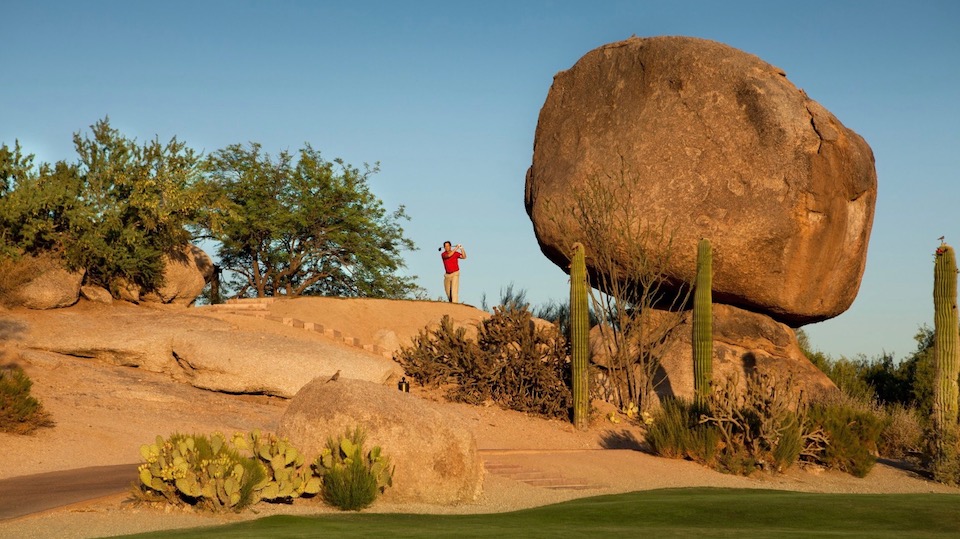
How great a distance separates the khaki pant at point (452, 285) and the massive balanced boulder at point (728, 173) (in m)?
6.14

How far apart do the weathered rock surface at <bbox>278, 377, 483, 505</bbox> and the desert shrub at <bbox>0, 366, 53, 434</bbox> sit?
5814 mm

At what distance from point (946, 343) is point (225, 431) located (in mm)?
13126

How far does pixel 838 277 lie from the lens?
27.3 meters

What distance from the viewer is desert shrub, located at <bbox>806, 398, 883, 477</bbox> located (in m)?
19.4

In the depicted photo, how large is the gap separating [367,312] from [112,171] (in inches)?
309

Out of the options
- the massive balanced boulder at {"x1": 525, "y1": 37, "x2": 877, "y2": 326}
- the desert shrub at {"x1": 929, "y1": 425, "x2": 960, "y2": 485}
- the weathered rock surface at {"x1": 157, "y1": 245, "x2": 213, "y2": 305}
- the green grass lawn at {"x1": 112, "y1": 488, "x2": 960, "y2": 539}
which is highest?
the massive balanced boulder at {"x1": 525, "y1": 37, "x2": 877, "y2": 326}

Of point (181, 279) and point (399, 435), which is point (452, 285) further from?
point (399, 435)

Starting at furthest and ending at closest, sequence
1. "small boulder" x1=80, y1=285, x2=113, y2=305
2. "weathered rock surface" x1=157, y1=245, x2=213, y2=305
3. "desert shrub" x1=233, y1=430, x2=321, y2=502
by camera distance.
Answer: "weathered rock surface" x1=157, y1=245, x2=213, y2=305
"small boulder" x1=80, y1=285, x2=113, y2=305
"desert shrub" x1=233, y1=430, x2=321, y2=502

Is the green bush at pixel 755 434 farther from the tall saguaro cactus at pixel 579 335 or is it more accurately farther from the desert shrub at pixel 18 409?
the desert shrub at pixel 18 409

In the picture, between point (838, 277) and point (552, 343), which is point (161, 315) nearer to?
point (552, 343)

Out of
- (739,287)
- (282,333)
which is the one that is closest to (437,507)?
(282,333)

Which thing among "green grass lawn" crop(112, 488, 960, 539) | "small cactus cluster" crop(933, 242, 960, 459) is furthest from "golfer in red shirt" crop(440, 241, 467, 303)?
"green grass lawn" crop(112, 488, 960, 539)

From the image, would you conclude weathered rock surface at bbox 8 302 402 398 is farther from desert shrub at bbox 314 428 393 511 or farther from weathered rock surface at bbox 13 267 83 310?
desert shrub at bbox 314 428 393 511

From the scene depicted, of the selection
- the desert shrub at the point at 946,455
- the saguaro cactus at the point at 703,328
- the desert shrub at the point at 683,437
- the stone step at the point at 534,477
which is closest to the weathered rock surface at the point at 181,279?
the saguaro cactus at the point at 703,328
